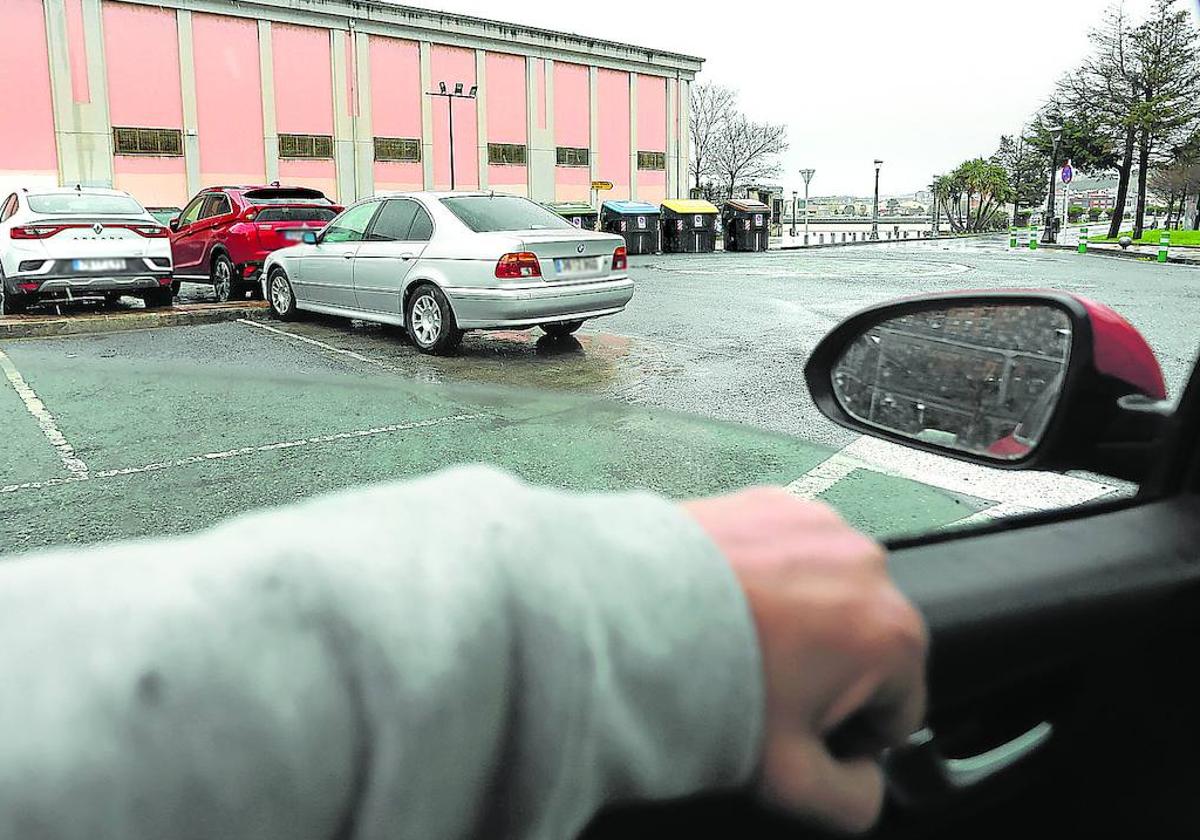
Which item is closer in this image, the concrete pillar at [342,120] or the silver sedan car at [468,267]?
the silver sedan car at [468,267]

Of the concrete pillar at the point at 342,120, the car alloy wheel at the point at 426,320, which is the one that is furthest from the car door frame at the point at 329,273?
the concrete pillar at the point at 342,120

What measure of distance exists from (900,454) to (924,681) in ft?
15.1

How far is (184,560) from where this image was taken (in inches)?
24.2

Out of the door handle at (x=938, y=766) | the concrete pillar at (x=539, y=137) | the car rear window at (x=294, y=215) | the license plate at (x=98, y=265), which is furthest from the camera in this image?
the concrete pillar at (x=539, y=137)

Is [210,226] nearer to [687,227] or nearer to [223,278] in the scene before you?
[223,278]

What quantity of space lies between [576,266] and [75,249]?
616 cm

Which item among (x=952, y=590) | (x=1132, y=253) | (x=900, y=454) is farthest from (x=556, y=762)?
(x=1132, y=253)

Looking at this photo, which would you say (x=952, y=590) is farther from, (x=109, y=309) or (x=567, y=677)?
(x=109, y=309)

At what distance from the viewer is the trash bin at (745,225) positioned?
109 ft

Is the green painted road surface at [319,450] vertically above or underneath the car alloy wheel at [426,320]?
underneath

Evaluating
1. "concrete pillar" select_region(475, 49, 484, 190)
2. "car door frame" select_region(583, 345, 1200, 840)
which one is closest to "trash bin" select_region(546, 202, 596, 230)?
"concrete pillar" select_region(475, 49, 484, 190)

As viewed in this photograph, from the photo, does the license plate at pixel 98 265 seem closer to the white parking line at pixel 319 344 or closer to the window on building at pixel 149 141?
the white parking line at pixel 319 344

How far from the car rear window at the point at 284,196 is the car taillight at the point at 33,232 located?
272cm

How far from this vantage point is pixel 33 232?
11117 millimetres
